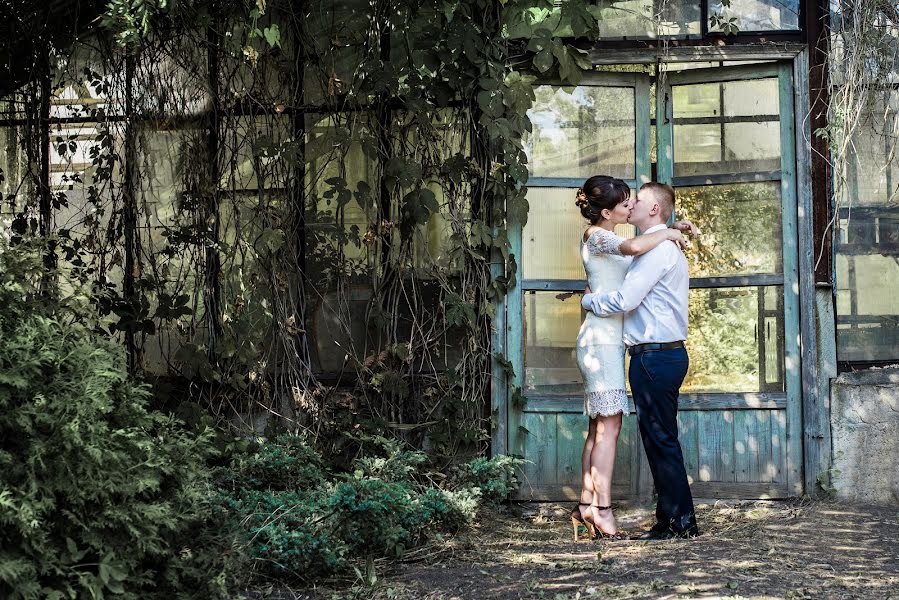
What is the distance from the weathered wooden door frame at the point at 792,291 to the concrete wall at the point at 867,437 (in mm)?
127

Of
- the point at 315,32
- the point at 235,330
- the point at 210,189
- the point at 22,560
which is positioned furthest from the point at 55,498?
the point at 315,32

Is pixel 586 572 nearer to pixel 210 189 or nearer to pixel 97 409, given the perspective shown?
pixel 97 409

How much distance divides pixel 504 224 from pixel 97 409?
2953mm

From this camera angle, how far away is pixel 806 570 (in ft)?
13.4

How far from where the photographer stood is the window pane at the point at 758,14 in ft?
18.5

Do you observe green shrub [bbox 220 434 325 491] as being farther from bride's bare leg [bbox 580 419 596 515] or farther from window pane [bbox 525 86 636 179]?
window pane [bbox 525 86 636 179]

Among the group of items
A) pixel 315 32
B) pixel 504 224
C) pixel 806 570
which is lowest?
pixel 806 570

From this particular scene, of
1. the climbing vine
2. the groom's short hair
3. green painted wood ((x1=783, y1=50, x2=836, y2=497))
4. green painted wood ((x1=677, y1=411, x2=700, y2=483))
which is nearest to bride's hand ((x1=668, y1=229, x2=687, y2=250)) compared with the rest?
the groom's short hair

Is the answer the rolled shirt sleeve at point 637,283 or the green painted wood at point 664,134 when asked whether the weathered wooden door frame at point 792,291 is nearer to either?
the green painted wood at point 664,134

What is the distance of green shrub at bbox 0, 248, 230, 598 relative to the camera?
9.62 ft

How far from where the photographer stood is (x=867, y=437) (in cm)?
550

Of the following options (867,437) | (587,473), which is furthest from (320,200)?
(867,437)

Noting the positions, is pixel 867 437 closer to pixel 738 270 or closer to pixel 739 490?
pixel 739 490

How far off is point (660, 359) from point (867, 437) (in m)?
1.58
